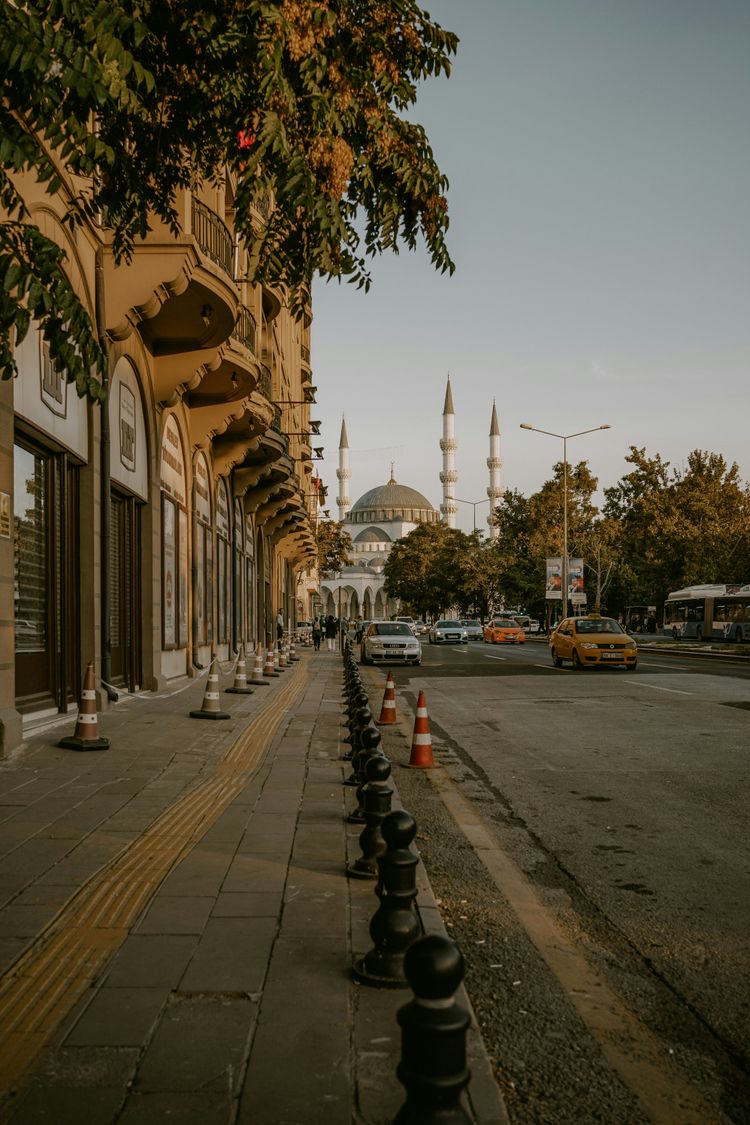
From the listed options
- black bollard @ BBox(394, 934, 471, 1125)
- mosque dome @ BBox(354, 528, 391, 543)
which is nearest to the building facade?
black bollard @ BBox(394, 934, 471, 1125)

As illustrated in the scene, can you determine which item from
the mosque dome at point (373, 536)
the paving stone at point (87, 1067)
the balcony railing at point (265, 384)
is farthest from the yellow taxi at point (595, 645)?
the mosque dome at point (373, 536)

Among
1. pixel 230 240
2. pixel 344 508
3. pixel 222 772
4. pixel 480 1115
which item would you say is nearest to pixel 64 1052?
pixel 480 1115

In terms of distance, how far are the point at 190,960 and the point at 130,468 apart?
12.1 meters

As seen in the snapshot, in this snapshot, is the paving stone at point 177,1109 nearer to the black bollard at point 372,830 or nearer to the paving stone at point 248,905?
the paving stone at point 248,905

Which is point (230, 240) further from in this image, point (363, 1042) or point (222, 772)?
point (363, 1042)

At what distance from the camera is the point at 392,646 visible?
30562 mm

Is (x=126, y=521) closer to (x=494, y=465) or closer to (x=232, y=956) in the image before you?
(x=232, y=956)

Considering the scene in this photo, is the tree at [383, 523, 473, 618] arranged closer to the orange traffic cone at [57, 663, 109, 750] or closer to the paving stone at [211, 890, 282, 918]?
the orange traffic cone at [57, 663, 109, 750]

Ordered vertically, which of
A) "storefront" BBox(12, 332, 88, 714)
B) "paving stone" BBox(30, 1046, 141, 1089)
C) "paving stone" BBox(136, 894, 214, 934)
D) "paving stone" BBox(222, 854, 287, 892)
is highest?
"storefront" BBox(12, 332, 88, 714)

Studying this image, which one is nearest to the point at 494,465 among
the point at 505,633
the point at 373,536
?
the point at 373,536

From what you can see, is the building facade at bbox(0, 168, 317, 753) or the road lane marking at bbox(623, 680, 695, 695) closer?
the building facade at bbox(0, 168, 317, 753)

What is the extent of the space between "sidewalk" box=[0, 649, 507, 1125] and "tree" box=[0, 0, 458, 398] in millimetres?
2148

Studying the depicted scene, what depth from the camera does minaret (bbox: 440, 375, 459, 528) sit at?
13950cm

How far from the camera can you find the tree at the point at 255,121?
12.6ft
